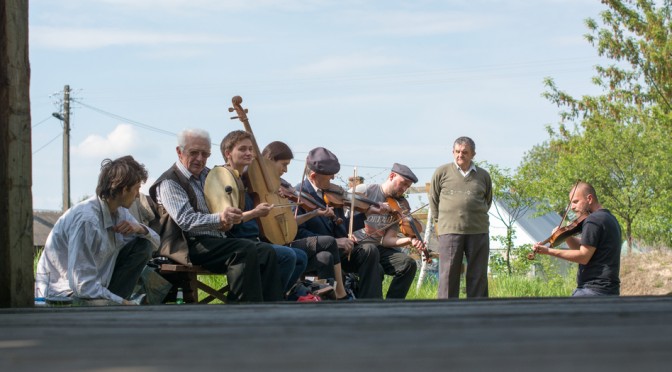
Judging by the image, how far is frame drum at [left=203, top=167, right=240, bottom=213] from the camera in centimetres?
651

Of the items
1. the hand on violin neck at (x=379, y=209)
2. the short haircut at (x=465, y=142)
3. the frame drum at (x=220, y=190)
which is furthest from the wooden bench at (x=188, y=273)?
the short haircut at (x=465, y=142)

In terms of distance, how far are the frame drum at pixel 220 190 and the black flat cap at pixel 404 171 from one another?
2421mm

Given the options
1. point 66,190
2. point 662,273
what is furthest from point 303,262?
point 66,190

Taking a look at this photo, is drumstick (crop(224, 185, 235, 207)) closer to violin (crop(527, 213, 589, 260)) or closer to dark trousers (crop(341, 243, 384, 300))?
dark trousers (crop(341, 243, 384, 300))

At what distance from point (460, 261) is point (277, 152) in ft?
7.72

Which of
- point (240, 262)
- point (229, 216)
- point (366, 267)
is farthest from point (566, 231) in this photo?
point (229, 216)

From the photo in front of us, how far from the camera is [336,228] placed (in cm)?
826

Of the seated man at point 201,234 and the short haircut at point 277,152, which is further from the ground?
the short haircut at point 277,152

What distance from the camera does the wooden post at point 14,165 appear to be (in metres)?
4.42

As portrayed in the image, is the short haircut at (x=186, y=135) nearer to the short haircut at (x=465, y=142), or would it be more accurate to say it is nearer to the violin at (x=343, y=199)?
the violin at (x=343, y=199)

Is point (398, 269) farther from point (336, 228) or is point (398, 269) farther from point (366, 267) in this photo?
point (336, 228)

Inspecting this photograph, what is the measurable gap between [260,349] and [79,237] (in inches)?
167

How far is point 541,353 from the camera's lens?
1.43 m

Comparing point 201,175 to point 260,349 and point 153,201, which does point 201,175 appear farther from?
point 260,349
